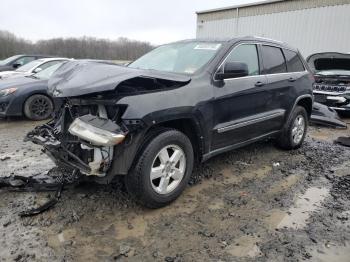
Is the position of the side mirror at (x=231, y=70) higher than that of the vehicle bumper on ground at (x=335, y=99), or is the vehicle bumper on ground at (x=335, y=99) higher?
the side mirror at (x=231, y=70)

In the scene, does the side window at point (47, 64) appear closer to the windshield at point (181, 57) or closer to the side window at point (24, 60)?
the side window at point (24, 60)

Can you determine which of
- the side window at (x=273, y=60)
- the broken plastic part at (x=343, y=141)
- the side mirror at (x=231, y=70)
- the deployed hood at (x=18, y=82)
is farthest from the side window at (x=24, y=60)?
the side mirror at (x=231, y=70)

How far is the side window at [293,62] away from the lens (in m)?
5.43

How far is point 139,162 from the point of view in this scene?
3256mm

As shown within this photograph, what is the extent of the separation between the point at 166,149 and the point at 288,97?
8.53 feet

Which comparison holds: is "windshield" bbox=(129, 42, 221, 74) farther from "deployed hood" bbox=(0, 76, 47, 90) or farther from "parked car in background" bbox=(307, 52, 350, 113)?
"parked car in background" bbox=(307, 52, 350, 113)

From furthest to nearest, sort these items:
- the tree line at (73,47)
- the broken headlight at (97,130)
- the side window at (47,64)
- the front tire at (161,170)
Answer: the tree line at (73,47)
the side window at (47,64)
the front tire at (161,170)
the broken headlight at (97,130)

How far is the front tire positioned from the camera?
328 cm

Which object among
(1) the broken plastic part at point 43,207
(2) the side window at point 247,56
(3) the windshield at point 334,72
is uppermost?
(2) the side window at point 247,56

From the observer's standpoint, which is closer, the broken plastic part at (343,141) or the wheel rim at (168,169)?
the wheel rim at (168,169)

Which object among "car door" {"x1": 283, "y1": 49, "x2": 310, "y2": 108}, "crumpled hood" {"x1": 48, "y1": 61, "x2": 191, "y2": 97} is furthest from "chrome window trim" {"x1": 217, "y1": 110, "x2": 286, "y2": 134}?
"crumpled hood" {"x1": 48, "y1": 61, "x2": 191, "y2": 97}

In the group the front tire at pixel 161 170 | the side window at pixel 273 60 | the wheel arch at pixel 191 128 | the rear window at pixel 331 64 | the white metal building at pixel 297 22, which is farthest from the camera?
the white metal building at pixel 297 22

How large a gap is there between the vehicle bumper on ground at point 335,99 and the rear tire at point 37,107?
255 inches

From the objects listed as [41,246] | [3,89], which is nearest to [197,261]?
[41,246]
